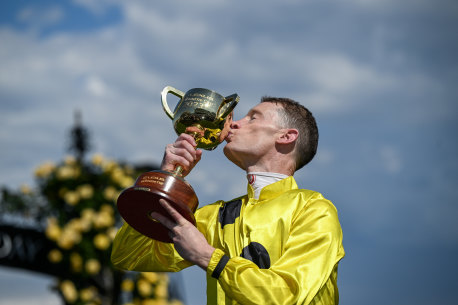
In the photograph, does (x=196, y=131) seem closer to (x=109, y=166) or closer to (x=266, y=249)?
(x=266, y=249)

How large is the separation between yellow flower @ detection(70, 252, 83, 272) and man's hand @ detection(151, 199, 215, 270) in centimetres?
612

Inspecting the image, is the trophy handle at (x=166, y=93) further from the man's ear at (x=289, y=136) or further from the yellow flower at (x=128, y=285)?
the yellow flower at (x=128, y=285)

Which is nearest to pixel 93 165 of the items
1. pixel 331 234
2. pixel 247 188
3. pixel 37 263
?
pixel 37 263

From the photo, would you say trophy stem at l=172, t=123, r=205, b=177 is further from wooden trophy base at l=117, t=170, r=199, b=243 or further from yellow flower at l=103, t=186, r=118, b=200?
yellow flower at l=103, t=186, r=118, b=200

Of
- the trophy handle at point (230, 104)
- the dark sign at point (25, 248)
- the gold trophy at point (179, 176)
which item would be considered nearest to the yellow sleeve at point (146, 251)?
the gold trophy at point (179, 176)

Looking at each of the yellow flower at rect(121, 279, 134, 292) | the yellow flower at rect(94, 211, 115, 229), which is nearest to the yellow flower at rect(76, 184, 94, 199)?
the yellow flower at rect(94, 211, 115, 229)

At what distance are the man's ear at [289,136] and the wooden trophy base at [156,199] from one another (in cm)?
63

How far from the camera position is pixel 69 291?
8.08 m

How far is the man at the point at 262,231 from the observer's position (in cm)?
222

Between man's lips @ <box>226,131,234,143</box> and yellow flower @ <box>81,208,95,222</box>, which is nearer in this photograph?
man's lips @ <box>226,131,234,143</box>

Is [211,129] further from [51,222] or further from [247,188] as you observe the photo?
[51,222]

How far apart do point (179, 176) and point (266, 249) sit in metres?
0.49

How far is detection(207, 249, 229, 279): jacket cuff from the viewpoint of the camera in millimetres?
2215

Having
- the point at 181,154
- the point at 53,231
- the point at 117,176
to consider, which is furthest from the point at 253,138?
the point at 53,231
